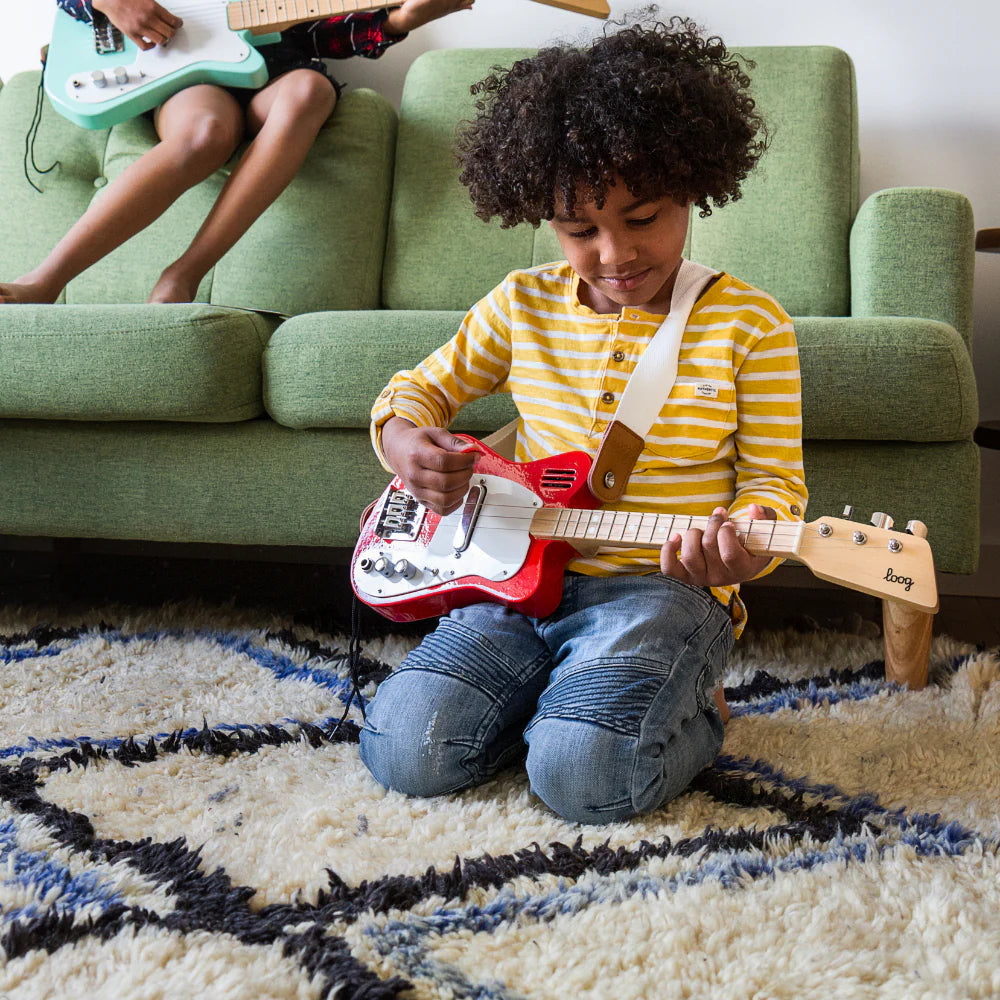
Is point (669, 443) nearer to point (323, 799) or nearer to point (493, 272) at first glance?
point (323, 799)

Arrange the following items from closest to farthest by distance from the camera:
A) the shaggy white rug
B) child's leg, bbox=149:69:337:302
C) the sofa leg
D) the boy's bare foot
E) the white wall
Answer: the shaggy white rug
the sofa leg
the boy's bare foot
child's leg, bbox=149:69:337:302
the white wall

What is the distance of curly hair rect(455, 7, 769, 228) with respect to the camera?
831 millimetres

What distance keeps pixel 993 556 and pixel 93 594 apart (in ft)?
4.89

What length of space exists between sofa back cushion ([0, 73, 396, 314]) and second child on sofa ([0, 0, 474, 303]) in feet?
0.28

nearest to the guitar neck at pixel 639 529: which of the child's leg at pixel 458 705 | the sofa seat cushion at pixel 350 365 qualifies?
the child's leg at pixel 458 705

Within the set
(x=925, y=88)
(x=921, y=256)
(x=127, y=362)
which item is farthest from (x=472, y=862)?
(x=925, y=88)

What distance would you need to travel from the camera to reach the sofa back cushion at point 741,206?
157 centimetres

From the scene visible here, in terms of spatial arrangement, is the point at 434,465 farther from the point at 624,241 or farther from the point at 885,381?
the point at 885,381

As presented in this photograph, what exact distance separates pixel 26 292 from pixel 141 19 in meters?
0.50

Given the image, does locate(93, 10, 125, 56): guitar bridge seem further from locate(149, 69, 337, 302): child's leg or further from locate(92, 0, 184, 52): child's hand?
locate(149, 69, 337, 302): child's leg

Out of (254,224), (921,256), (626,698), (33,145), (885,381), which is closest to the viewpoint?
(626,698)

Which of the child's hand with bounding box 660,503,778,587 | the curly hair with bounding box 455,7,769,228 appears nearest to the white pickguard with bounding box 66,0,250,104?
the curly hair with bounding box 455,7,769,228

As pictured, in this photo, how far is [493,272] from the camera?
1672 millimetres

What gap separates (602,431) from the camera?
91cm
